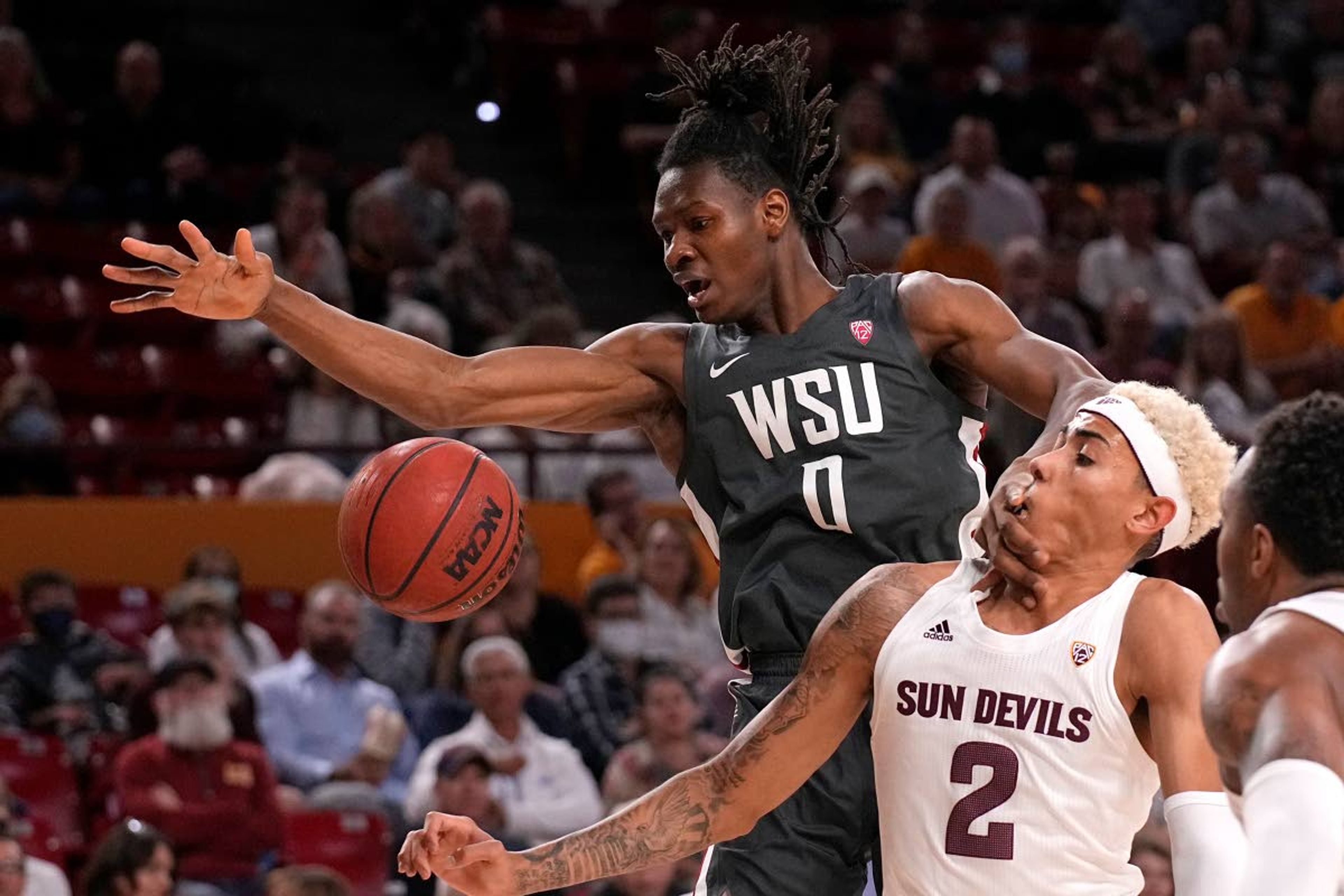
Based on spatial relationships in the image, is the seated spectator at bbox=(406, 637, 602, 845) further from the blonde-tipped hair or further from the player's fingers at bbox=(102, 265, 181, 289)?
the blonde-tipped hair

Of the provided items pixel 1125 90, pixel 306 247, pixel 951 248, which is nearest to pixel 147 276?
pixel 306 247

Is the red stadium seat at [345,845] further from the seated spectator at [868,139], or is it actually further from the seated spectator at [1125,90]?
the seated spectator at [1125,90]

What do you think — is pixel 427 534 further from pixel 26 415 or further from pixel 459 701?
pixel 26 415

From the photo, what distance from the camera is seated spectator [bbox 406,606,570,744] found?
8.54 meters

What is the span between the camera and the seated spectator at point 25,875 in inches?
261

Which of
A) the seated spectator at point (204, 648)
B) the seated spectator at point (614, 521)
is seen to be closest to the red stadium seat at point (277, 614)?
the seated spectator at point (204, 648)

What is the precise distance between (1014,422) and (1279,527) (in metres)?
6.13

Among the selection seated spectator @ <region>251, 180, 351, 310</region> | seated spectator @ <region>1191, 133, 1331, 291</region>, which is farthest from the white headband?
seated spectator @ <region>1191, 133, 1331, 291</region>

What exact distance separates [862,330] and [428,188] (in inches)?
302

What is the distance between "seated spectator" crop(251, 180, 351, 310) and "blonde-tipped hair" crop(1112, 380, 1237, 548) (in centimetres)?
745

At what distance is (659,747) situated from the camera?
812cm

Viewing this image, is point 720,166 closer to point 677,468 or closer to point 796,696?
point 677,468

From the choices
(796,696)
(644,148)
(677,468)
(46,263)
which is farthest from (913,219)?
(796,696)

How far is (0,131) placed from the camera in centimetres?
1114
